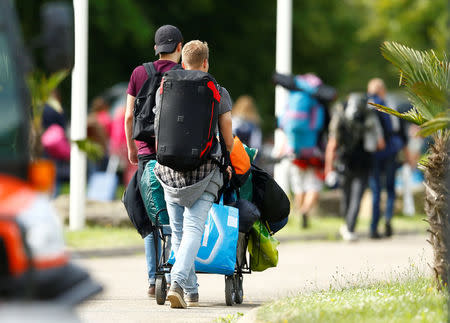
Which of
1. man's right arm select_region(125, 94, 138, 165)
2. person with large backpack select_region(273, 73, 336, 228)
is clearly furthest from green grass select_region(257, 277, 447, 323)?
person with large backpack select_region(273, 73, 336, 228)

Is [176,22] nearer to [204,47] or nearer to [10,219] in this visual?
[204,47]

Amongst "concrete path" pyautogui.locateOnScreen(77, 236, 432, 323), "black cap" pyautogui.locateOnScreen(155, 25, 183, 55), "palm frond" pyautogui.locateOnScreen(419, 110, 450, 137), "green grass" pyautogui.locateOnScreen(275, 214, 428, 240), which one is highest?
"black cap" pyautogui.locateOnScreen(155, 25, 183, 55)

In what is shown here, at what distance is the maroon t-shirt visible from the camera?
8086 millimetres

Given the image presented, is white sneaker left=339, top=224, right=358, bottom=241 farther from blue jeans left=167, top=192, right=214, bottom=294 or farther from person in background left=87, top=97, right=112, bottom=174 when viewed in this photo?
blue jeans left=167, top=192, right=214, bottom=294

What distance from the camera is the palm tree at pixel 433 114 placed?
7.55 meters

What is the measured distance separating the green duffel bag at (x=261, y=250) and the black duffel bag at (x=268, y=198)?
5.0 inches

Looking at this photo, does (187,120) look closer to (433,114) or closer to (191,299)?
(191,299)

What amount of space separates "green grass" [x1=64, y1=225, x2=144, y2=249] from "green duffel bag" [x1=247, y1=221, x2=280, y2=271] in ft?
16.2

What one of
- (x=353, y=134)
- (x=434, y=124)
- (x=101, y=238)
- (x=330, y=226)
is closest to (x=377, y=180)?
(x=353, y=134)

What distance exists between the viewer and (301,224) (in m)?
15.8

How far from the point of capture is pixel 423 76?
7.75 meters

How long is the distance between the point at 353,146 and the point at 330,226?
82.6 inches

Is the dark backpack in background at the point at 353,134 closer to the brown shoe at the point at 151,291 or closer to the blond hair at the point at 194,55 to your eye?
the brown shoe at the point at 151,291

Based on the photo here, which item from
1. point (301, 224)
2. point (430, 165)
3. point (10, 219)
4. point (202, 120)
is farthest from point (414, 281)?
point (301, 224)
